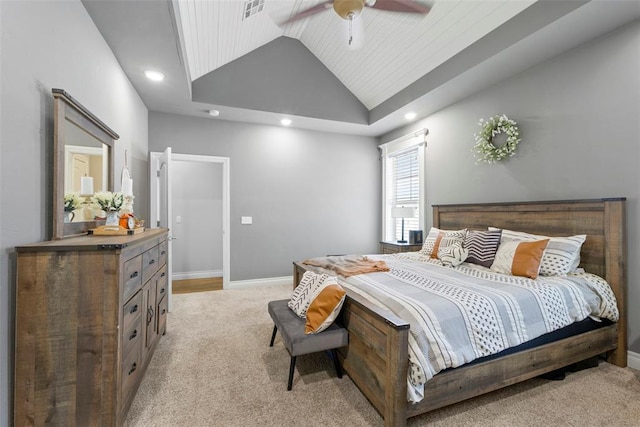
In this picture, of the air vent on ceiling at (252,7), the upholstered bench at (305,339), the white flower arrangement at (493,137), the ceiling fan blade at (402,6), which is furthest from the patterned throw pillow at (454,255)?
the air vent on ceiling at (252,7)

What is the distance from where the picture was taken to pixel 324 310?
1948 millimetres

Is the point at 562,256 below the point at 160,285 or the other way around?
the other way around

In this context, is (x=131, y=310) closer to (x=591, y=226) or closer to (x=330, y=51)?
(x=591, y=226)

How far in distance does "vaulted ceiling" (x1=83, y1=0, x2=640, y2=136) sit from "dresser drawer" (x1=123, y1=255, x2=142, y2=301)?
186 cm

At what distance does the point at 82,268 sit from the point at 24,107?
2.94 ft

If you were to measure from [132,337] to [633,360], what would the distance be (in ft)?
12.3

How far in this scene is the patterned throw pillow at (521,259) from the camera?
229cm

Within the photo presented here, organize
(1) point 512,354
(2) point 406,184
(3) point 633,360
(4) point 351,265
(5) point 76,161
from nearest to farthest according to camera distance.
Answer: (1) point 512,354 → (5) point 76,161 → (3) point 633,360 → (4) point 351,265 → (2) point 406,184

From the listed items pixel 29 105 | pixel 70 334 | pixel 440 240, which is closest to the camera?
pixel 70 334

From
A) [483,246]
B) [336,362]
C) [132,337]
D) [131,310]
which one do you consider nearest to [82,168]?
[131,310]

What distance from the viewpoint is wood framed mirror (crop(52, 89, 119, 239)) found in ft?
5.36

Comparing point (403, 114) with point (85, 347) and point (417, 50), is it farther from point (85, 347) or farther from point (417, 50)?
point (85, 347)

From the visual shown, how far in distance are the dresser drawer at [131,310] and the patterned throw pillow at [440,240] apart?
112 inches

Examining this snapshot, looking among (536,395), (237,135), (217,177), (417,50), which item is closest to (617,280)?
(536,395)
